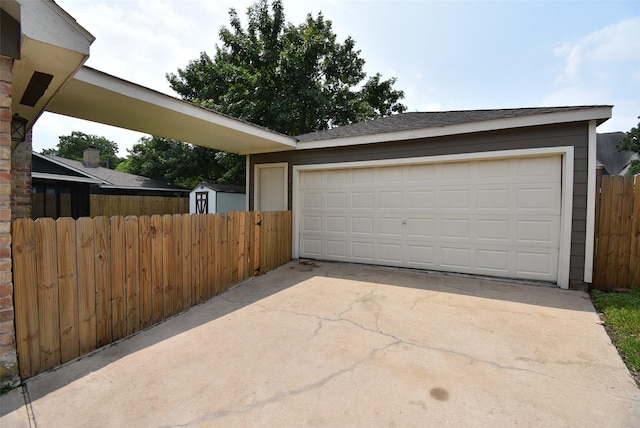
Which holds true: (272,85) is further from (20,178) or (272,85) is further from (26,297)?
(26,297)

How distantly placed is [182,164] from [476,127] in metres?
15.9

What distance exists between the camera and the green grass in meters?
2.63

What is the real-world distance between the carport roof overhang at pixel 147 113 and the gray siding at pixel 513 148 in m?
1.61

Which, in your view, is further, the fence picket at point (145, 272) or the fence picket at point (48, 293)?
the fence picket at point (145, 272)

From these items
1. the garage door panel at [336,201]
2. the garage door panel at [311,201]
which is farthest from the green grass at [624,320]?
the garage door panel at [311,201]

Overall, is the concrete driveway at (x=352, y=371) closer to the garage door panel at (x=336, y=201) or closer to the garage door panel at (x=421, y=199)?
the garage door panel at (x=421, y=199)

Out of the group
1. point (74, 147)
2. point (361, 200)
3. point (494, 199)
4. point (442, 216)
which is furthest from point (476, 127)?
point (74, 147)

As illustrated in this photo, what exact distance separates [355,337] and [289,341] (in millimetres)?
685

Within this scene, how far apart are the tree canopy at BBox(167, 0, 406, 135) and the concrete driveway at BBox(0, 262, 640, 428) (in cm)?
1276

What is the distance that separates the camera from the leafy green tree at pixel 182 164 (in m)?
16.6

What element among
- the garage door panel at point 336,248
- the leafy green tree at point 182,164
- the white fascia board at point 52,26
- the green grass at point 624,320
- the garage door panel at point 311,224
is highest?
the leafy green tree at point 182,164

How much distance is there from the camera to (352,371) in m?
2.41

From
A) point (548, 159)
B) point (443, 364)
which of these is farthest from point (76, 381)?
point (548, 159)

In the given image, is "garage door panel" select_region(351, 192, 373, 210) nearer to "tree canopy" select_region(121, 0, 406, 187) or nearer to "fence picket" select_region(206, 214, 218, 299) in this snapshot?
"fence picket" select_region(206, 214, 218, 299)
